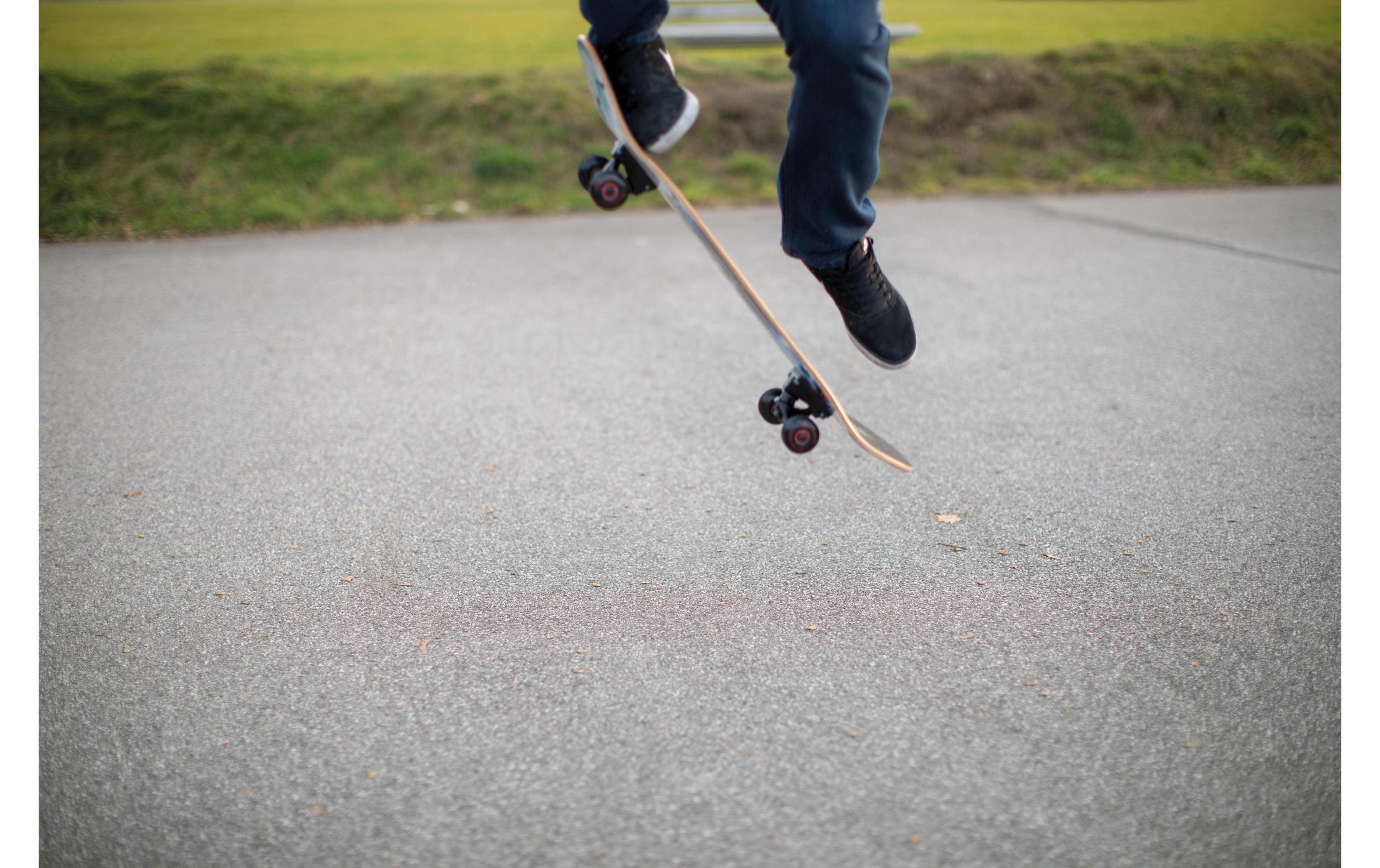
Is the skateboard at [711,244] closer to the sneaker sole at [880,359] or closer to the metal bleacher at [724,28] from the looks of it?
the sneaker sole at [880,359]

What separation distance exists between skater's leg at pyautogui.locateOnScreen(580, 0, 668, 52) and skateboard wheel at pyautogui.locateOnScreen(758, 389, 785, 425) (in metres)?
1.01

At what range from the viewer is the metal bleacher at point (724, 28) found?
1012 centimetres

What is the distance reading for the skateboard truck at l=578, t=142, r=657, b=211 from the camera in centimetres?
240

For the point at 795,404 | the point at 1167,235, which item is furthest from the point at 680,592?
the point at 1167,235

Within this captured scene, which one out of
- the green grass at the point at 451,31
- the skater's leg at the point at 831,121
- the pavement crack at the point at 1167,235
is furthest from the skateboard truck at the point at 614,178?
the green grass at the point at 451,31

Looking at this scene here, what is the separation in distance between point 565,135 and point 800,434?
20.9ft

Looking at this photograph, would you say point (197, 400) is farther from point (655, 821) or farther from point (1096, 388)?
point (1096, 388)

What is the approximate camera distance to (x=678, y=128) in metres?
2.34

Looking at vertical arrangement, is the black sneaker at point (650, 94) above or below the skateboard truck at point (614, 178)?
Result: above

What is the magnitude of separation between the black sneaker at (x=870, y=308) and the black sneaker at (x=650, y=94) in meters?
0.54

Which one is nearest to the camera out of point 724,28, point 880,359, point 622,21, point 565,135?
point 622,21

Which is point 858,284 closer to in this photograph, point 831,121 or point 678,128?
point 831,121

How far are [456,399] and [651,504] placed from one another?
50.8 inches

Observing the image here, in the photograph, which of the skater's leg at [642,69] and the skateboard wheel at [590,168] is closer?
the skater's leg at [642,69]
